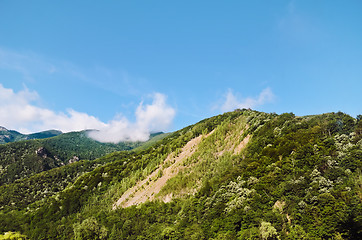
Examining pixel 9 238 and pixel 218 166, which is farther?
pixel 218 166

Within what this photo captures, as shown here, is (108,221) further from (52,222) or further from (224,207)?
(224,207)

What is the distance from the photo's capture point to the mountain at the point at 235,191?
2456 inches

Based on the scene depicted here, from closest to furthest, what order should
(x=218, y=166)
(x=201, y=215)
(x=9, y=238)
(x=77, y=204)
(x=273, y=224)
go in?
(x=9, y=238)
(x=273, y=224)
(x=201, y=215)
(x=218, y=166)
(x=77, y=204)

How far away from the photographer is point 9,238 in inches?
1330

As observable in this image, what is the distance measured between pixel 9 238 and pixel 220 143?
5008 inches

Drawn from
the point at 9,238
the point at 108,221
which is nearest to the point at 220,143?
the point at 108,221

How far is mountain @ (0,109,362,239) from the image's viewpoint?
6238 cm

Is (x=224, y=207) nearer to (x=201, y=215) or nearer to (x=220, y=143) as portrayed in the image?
(x=201, y=215)

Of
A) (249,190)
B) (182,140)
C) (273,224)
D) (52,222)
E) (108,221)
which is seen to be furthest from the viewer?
(182,140)

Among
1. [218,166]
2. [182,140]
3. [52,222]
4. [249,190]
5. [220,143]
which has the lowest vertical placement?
[52,222]

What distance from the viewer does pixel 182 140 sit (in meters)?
197

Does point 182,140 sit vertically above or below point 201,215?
above

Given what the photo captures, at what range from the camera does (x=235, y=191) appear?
89688 mm

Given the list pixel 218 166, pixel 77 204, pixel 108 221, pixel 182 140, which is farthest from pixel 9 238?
pixel 182 140
